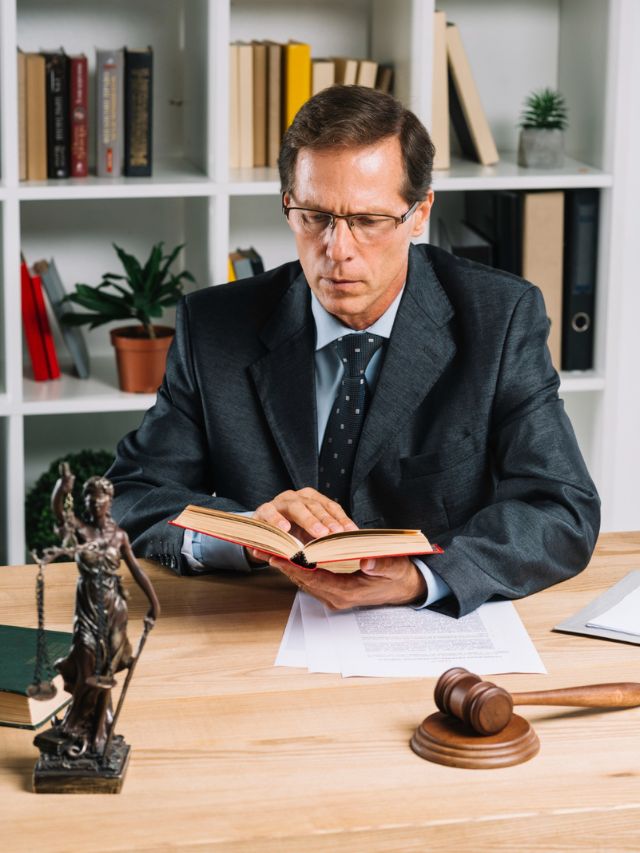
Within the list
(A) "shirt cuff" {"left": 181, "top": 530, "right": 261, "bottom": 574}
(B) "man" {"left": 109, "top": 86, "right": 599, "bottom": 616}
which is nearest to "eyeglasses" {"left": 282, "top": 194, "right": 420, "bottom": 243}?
(B) "man" {"left": 109, "top": 86, "right": 599, "bottom": 616}

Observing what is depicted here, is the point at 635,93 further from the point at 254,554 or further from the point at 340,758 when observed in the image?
the point at 340,758

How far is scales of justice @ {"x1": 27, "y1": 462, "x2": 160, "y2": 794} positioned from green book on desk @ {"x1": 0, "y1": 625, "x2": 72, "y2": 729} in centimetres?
8

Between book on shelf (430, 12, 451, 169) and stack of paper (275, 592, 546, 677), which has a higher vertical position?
book on shelf (430, 12, 451, 169)

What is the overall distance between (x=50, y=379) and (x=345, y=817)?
196 centimetres

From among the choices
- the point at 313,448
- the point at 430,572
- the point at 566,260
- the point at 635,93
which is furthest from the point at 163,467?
the point at 635,93

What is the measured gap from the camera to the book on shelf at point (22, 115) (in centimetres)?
265

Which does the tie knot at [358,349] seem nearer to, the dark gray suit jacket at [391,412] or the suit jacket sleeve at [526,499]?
the dark gray suit jacket at [391,412]

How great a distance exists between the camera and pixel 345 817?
1100 mm

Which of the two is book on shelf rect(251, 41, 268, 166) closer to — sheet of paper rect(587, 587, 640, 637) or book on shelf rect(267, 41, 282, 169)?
book on shelf rect(267, 41, 282, 169)

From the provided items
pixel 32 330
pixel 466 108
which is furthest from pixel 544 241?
pixel 32 330

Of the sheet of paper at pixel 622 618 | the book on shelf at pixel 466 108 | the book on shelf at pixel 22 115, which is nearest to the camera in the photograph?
the sheet of paper at pixel 622 618

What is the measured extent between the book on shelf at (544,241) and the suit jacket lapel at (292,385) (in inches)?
43.2

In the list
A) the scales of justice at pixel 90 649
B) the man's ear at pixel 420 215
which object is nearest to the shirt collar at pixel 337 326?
the man's ear at pixel 420 215

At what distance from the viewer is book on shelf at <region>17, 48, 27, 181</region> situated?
2646 millimetres
